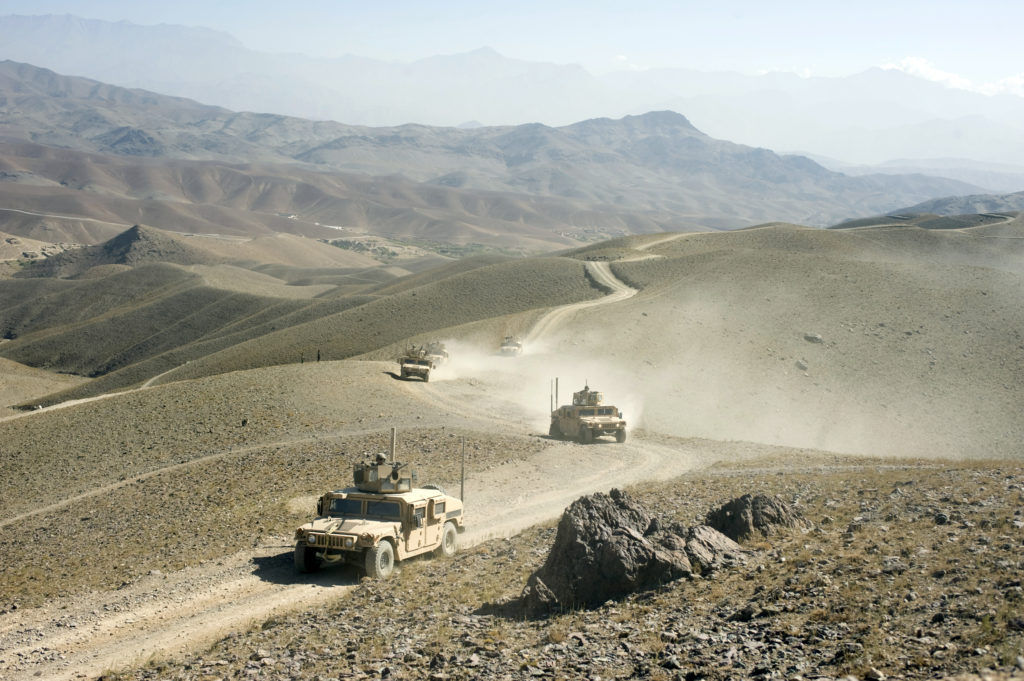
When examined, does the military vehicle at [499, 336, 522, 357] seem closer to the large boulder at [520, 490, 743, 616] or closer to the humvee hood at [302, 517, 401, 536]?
the humvee hood at [302, 517, 401, 536]

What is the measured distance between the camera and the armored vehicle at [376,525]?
17359mm

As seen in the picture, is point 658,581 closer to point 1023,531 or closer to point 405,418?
point 1023,531

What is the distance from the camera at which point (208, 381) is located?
46781 mm

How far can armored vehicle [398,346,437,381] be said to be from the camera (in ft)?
164

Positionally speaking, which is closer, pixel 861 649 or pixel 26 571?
pixel 861 649

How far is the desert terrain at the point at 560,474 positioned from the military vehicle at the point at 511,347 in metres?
1.17

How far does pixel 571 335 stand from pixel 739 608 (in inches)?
2055

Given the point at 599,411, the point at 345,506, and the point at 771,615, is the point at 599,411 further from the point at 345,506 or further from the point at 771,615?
the point at 771,615

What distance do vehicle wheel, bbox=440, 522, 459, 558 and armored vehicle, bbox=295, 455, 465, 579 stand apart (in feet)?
0.07

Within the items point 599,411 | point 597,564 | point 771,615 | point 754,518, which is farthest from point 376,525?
point 599,411

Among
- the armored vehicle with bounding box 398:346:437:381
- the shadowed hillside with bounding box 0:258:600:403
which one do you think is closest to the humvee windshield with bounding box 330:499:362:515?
the armored vehicle with bounding box 398:346:437:381

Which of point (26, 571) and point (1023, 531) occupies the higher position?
point (1023, 531)

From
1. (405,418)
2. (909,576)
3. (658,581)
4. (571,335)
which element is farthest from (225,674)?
(571,335)

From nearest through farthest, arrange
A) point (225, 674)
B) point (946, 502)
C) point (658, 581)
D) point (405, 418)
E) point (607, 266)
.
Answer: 1. point (225, 674)
2. point (658, 581)
3. point (946, 502)
4. point (405, 418)
5. point (607, 266)
